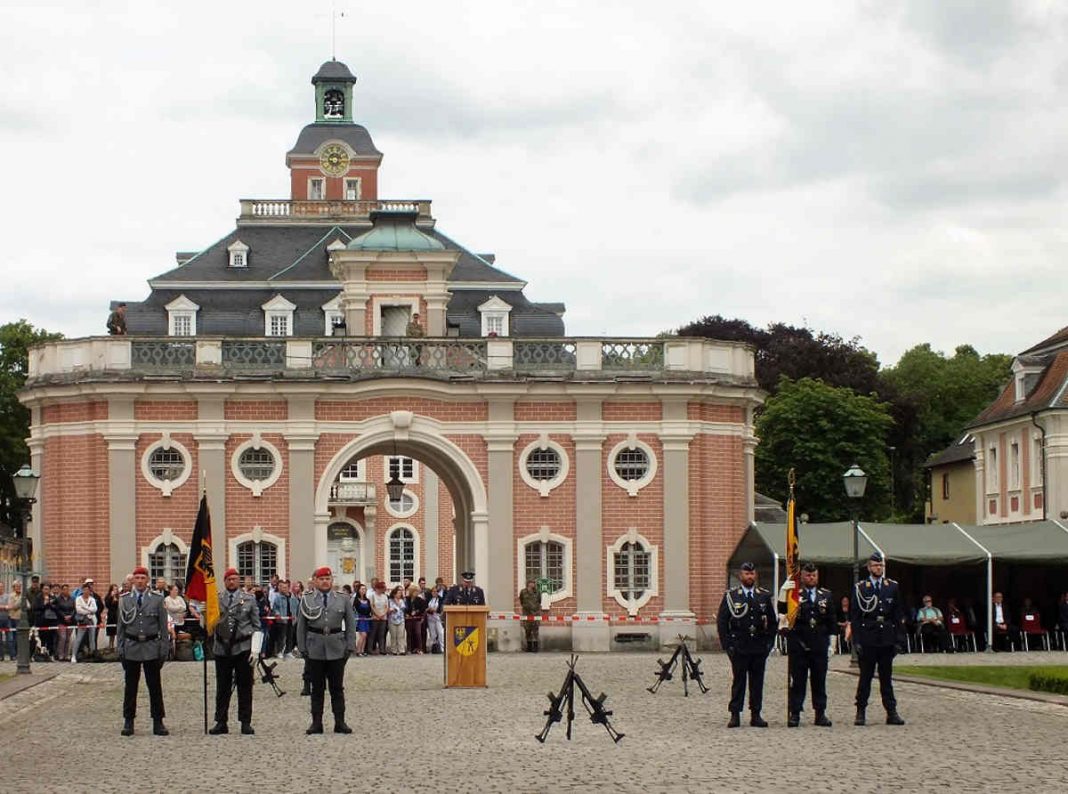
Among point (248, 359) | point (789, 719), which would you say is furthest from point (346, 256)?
point (789, 719)

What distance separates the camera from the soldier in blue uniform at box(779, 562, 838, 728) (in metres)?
22.4

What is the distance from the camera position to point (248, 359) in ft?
146

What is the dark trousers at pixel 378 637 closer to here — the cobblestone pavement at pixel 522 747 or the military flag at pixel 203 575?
the cobblestone pavement at pixel 522 747

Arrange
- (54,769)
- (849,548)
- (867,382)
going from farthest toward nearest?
(867,382)
(849,548)
(54,769)

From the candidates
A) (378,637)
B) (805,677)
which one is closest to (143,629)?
(805,677)

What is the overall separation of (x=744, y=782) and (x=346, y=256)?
3933cm

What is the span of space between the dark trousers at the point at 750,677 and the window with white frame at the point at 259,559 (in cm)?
2269

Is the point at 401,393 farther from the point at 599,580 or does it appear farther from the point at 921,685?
the point at 921,685

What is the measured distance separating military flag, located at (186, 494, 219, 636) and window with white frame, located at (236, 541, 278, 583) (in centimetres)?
2073

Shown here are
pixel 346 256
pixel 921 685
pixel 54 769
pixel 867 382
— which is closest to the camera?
pixel 54 769

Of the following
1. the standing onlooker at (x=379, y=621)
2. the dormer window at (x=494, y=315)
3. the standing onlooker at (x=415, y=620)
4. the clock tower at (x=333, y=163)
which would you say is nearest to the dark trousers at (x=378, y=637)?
the standing onlooker at (x=379, y=621)

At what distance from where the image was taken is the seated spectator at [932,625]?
1625 inches

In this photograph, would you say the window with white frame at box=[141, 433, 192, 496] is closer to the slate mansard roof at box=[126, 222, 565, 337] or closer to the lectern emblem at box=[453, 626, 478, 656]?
the lectern emblem at box=[453, 626, 478, 656]

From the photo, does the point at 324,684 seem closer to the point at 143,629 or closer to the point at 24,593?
the point at 143,629
